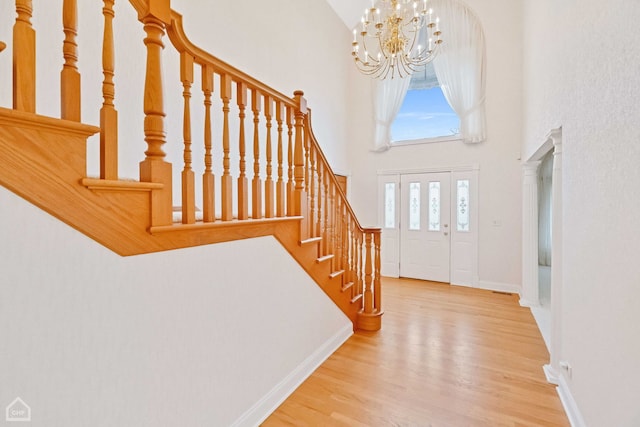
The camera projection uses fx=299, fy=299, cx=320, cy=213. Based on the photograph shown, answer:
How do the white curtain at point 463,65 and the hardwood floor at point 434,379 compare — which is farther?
the white curtain at point 463,65

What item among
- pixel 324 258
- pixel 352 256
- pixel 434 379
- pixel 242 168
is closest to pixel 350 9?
pixel 352 256

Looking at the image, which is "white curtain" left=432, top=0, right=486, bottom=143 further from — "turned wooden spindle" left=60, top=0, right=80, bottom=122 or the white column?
"turned wooden spindle" left=60, top=0, right=80, bottom=122

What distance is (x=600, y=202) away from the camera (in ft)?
5.34

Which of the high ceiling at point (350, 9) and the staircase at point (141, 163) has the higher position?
the high ceiling at point (350, 9)

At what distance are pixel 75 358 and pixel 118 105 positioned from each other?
208 cm

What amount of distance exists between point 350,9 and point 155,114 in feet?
19.4

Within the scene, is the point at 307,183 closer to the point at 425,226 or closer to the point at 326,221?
the point at 326,221

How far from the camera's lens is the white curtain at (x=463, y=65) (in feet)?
16.6

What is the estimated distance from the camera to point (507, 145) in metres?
4.89

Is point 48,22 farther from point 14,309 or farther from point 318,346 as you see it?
point 318,346

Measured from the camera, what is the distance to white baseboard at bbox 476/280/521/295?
487 cm

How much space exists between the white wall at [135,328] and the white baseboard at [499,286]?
4.17 metres

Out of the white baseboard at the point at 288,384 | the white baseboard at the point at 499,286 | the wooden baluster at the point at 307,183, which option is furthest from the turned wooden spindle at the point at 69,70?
the white baseboard at the point at 499,286

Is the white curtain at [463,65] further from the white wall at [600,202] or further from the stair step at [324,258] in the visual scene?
the stair step at [324,258]
